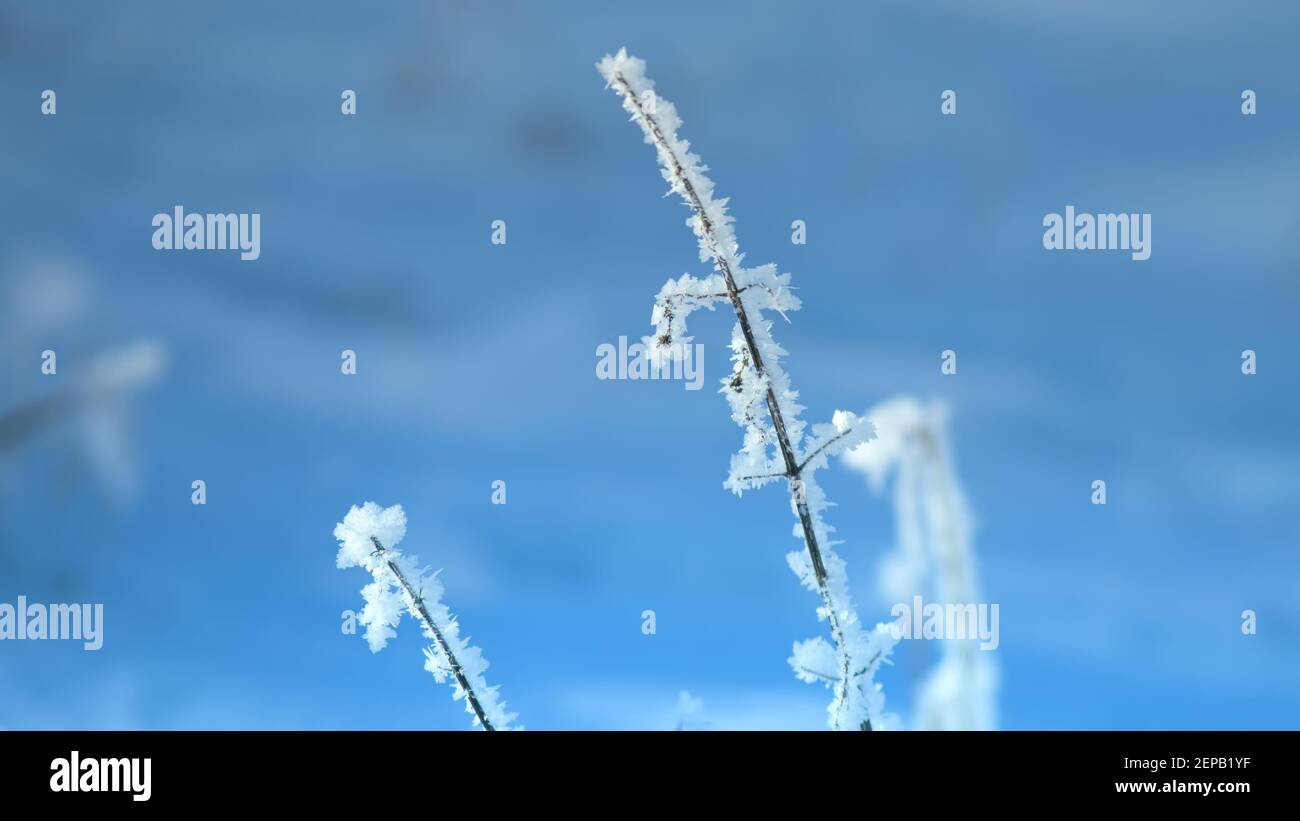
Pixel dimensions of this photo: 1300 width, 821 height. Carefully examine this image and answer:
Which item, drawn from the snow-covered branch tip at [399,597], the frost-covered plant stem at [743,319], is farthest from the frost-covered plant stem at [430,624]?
the frost-covered plant stem at [743,319]

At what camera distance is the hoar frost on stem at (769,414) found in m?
2.23

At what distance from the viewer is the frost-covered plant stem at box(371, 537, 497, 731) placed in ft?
8.38

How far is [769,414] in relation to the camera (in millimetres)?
2309

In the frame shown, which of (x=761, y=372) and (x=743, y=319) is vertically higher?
(x=743, y=319)

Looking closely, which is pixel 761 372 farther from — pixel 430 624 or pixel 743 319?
pixel 430 624

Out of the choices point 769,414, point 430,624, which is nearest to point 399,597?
point 430,624

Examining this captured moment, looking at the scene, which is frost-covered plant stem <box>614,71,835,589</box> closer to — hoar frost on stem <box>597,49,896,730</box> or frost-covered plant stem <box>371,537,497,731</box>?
hoar frost on stem <box>597,49,896,730</box>

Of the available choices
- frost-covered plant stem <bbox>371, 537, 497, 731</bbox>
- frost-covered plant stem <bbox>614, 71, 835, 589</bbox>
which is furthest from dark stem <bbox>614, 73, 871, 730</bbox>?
frost-covered plant stem <bbox>371, 537, 497, 731</bbox>

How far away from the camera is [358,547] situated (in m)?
2.69

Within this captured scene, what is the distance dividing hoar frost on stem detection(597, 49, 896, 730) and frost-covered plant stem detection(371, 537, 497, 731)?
0.87 meters

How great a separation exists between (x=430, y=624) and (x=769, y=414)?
113 cm
